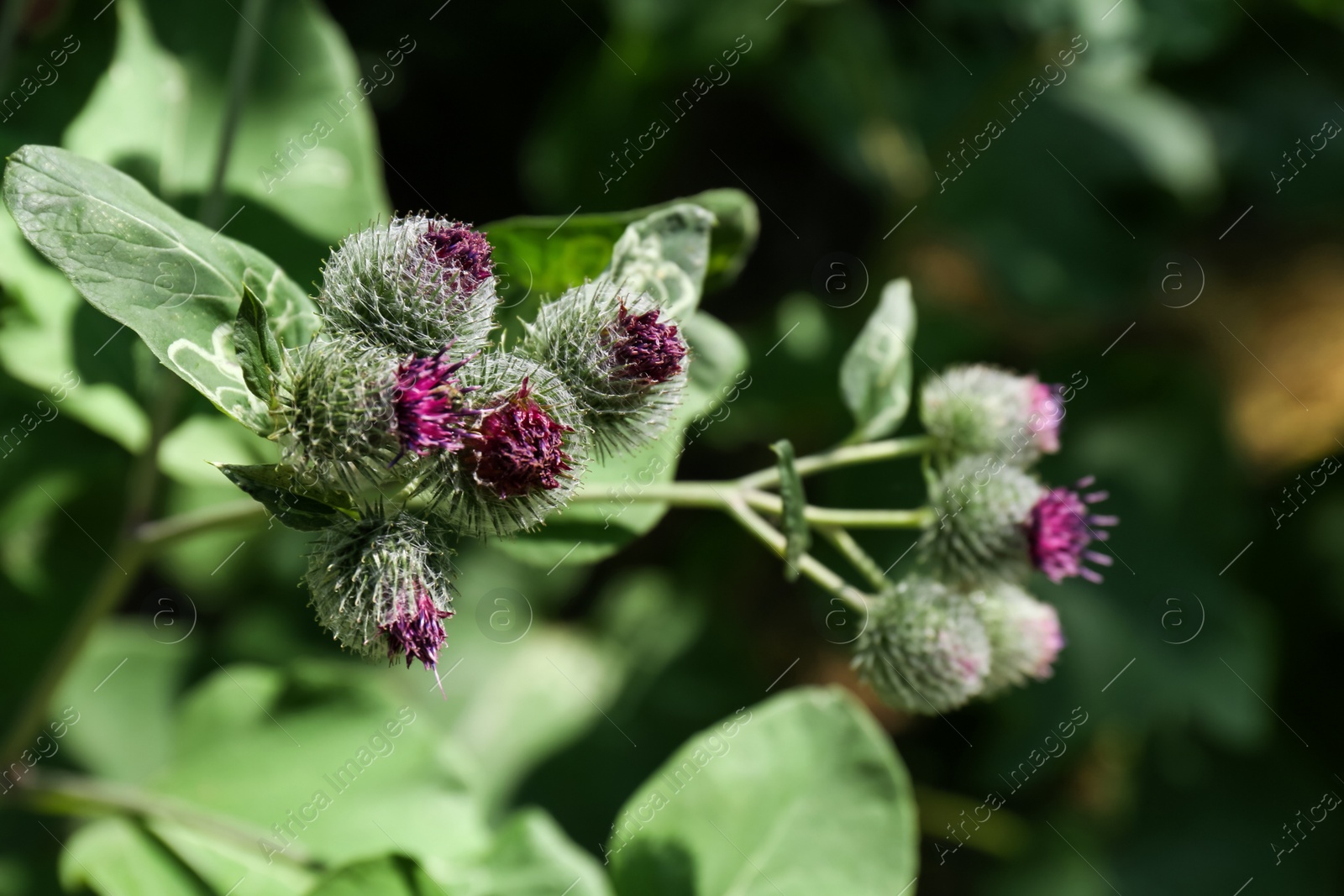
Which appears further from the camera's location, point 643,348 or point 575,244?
point 575,244

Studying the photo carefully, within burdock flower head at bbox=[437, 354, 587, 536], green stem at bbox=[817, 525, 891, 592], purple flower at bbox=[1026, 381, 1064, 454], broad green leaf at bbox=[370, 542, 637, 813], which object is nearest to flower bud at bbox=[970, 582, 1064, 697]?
green stem at bbox=[817, 525, 891, 592]

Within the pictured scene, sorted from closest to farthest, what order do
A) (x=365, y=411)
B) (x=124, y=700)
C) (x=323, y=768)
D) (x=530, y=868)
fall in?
(x=365, y=411) → (x=530, y=868) → (x=323, y=768) → (x=124, y=700)

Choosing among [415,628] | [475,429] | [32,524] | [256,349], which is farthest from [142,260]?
[32,524]

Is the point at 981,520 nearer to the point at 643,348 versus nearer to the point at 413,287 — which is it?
the point at 643,348

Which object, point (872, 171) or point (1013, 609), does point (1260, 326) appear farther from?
point (1013, 609)

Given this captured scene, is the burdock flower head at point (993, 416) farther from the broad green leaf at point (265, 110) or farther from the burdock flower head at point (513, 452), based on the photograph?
the broad green leaf at point (265, 110)

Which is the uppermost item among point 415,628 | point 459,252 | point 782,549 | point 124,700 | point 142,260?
point 459,252

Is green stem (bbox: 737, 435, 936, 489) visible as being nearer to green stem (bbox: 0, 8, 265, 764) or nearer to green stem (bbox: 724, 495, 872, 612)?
green stem (bbox: 724, 495, 872, 612)

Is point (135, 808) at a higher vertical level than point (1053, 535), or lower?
lower

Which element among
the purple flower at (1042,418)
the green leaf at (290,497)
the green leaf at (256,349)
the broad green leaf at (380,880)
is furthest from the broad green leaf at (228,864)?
the purple flower at (1042,418)
